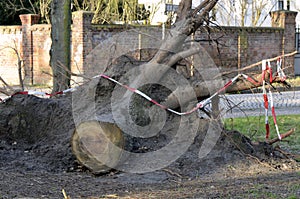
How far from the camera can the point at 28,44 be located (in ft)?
86.0

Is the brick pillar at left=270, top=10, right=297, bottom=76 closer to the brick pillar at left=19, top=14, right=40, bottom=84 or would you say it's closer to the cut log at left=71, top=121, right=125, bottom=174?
the brick pillar at left=19, top=14, right=40, bottom=84

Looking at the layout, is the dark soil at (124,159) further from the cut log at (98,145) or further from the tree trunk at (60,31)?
the tree trunk at (60,31)

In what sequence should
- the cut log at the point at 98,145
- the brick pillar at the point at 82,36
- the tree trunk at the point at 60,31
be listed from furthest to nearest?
1. the brick pillar at the point at 82,36
2. the tree trunk at the point at 60,31
3. the cut log at the point at 98,145

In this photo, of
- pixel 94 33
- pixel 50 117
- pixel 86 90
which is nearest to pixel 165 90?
pixel 86 90

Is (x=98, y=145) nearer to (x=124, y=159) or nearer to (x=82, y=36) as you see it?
(x=124, y=159)

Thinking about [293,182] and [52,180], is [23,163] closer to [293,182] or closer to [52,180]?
[52,180]

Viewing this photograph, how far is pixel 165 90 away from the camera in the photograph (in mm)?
8656

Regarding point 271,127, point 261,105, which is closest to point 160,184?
point 271,127

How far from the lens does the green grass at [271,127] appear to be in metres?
10.1

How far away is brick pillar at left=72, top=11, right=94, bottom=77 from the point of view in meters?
23.0

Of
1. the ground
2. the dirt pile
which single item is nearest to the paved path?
the dirt pile

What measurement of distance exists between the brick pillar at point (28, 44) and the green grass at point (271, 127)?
14.4m

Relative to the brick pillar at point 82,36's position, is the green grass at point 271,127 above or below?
below

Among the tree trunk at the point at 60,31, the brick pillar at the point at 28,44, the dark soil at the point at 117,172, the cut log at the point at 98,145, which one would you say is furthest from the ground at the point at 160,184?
the brick pillar at the point at 28,44
